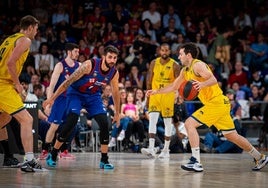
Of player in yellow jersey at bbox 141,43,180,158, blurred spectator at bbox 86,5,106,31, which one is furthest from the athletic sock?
blurred spectator at bbox 86,5,106,31

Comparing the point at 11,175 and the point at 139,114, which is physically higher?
the point at 139,114

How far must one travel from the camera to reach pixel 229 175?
29.7ft

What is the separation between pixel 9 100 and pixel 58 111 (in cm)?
281

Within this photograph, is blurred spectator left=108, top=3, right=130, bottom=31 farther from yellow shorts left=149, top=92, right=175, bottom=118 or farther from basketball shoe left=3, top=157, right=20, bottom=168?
basketball shoe left=3, top=157, right=20, bottom=168

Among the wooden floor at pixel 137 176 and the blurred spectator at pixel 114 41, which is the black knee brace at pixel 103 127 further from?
the blurred spectator at pixel 114 41

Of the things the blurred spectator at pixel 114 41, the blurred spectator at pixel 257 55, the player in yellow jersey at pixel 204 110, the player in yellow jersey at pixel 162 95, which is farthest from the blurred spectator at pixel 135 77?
the player in yellow jersey at pixel 204 110

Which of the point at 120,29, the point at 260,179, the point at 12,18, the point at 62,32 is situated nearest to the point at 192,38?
the point at 120,29

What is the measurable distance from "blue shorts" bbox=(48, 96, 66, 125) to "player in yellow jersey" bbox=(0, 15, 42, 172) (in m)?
2.63

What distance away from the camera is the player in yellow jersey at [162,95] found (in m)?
12.7

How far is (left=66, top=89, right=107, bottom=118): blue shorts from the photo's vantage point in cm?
974

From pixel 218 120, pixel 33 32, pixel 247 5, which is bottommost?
pixel 218 120

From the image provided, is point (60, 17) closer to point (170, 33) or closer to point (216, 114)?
point (170, 33)

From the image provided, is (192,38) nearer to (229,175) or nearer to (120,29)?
(120,29)

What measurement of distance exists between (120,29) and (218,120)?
32.5ft
